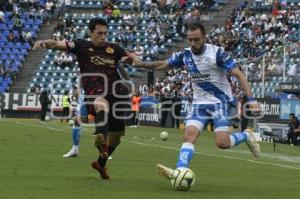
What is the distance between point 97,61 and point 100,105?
833 millimetres

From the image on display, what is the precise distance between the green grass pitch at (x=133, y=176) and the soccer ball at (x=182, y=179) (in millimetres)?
113

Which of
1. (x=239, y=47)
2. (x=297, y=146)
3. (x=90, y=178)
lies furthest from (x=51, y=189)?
(x=239, y=47)

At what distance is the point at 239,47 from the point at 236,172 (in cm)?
3160

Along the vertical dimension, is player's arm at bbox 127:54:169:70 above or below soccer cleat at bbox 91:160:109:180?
above

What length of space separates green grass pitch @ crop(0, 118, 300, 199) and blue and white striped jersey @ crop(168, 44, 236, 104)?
1.39 m

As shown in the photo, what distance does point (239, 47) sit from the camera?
47.2 metres

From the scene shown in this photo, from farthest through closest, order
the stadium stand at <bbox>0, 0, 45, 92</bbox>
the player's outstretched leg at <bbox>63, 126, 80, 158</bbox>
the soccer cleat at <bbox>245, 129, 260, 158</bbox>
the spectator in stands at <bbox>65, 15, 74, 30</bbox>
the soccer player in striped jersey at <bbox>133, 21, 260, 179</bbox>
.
Result: the spectator in stands at <bbox>65, 15, 74, 30</bbox> < the stadium stand at <bbox>0, 0, 45, 92</bbox> < the player's outstretched leg at <bbox>63, 126, 80, 158</bbox> < the soccer cleat at <bbox>245, 129, 260, 158</bbox> < the soccer player in striped jersey at <bbox>133, 21, 260, 179</bbox>

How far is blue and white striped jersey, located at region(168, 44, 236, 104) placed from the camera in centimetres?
1266

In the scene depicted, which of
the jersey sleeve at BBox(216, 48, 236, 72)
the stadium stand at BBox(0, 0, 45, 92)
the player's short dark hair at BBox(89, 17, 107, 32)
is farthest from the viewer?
the stadium stand at BBox(0, 0, 45, 92)

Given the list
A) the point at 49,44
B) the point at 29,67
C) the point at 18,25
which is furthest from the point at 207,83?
the point at 18,25

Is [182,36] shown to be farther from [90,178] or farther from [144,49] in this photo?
[90,178]

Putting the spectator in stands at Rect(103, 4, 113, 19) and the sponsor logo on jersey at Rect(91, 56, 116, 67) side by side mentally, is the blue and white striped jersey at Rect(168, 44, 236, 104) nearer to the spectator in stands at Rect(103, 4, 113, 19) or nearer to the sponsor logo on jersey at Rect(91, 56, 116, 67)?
the sponsor logo on jersey at Rect(91, 56, 116, 67)

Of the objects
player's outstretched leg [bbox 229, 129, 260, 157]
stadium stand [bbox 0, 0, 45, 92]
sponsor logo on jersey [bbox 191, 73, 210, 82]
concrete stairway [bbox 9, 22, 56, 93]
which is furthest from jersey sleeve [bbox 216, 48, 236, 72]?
stadium stand [bbox 0, 0, 45, 92]

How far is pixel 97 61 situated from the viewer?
44.7ft
